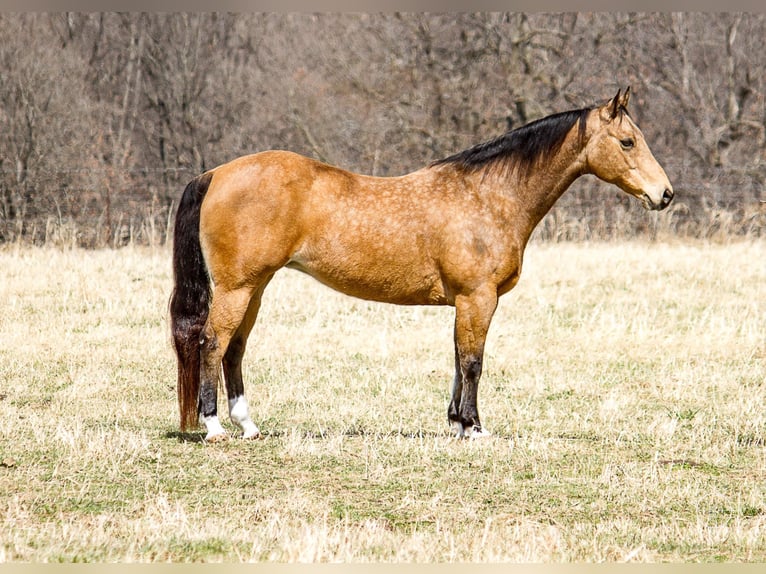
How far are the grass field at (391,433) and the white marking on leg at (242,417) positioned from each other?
12 centimetres

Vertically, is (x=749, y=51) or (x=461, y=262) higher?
(x=749, y=51)

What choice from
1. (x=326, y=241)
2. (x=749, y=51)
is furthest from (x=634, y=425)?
(x=749, y=51)

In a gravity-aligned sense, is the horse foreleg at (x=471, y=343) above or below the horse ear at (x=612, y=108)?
below

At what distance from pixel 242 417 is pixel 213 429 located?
0.82 ft

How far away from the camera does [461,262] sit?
735 centimetres

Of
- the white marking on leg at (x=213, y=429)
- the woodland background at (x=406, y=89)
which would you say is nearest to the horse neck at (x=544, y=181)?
the white marking on leg at (x=213, y=429)

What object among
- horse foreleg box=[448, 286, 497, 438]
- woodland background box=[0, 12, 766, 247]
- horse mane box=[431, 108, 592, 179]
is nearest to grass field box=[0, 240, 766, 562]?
horse foreleg box=[448, 286, 497, 438]

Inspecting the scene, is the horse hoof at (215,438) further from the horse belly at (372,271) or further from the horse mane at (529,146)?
the horse mane at (529,146)

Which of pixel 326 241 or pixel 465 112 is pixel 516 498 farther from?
pixel 465 112

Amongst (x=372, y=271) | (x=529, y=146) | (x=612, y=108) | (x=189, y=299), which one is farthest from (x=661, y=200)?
(x=189, y=299)

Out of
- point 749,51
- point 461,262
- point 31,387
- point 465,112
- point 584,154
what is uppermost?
point 749,51

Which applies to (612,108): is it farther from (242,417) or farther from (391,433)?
(242,417)

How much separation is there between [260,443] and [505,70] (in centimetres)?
1842

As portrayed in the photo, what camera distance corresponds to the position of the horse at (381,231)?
7.08m
